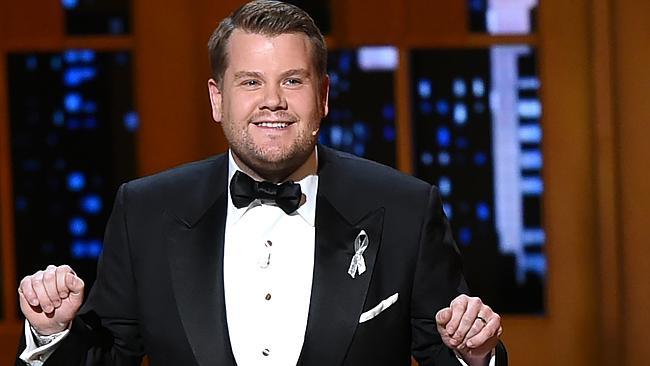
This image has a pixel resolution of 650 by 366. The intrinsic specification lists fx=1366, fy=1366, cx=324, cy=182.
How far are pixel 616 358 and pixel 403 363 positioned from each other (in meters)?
1.24

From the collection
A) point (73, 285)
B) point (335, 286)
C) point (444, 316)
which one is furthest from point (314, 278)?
point (73, 285)

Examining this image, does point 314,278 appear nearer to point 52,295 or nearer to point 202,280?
point 202,280

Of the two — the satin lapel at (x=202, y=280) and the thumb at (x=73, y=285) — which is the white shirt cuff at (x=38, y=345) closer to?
the thumb at (x=73, y=285)

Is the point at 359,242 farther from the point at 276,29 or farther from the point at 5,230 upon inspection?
the point at 5,230

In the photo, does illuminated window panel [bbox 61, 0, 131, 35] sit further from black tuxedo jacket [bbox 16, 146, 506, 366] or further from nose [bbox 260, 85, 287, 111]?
nose [bbox 260, 85, 287, 111]

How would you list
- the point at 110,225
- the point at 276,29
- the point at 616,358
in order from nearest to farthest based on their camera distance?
the point at 276,29 → the point at 110,225 → the point at 616,358

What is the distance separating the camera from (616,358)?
127 inches

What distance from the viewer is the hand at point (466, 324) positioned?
192 centimetres

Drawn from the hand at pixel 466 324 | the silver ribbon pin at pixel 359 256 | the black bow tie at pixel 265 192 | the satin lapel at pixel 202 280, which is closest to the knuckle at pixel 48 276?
the satin lapel at pixel 202 280

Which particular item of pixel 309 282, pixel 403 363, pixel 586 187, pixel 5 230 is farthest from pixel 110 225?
pixel 586 187

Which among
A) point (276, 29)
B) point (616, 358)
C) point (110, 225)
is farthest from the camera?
point (616, 358)

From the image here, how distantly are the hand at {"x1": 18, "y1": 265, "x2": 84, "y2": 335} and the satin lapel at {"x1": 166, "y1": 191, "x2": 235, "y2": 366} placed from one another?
0.60 feet

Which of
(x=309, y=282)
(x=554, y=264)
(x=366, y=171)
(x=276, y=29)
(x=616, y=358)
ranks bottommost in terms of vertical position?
(x=616, y=358)

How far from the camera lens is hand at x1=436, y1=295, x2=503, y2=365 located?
192 centimetres
